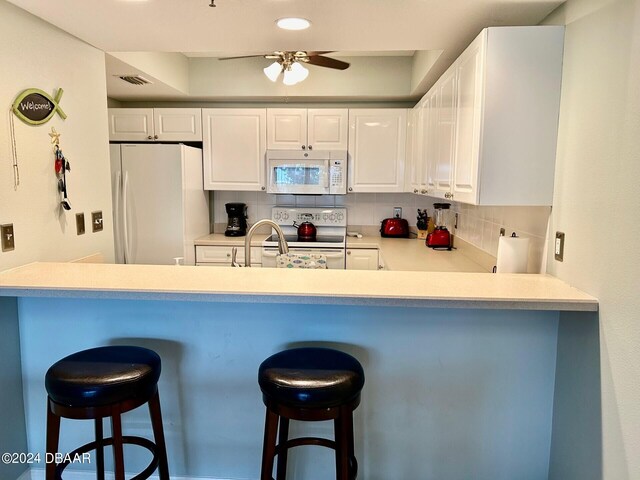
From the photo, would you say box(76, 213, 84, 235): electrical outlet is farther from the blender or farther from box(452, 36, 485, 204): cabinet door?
the blender

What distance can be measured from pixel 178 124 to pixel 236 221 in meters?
1.04

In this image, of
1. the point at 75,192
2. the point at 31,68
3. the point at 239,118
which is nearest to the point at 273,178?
the point at 239,118

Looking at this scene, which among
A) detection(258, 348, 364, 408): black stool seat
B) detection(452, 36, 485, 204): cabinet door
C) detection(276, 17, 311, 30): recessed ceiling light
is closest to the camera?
detection(258, 348, 364, 408): black stool seat

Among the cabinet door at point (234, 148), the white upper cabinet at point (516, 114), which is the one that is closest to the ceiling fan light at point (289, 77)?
the cabinet door at point (234, 148)

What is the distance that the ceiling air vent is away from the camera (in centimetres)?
298

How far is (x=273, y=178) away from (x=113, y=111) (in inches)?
61.1

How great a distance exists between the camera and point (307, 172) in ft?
12.3

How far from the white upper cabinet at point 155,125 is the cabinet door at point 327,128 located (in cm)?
103

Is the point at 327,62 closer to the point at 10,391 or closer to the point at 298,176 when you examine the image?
the point at 298,176

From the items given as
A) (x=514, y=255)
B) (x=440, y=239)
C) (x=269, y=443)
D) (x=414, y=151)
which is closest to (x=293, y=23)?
(x=514, y=255)

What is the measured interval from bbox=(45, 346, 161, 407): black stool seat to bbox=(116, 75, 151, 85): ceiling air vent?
2.25 meters

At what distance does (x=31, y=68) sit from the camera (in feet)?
5.83

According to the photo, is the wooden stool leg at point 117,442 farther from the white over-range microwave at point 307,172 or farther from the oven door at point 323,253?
the white over-range microwave at point 307,172

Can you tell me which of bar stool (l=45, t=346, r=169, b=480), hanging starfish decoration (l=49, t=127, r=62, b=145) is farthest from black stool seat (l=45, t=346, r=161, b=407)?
hanging starfish decoration (l=49, t=127, r=62, b=145)
